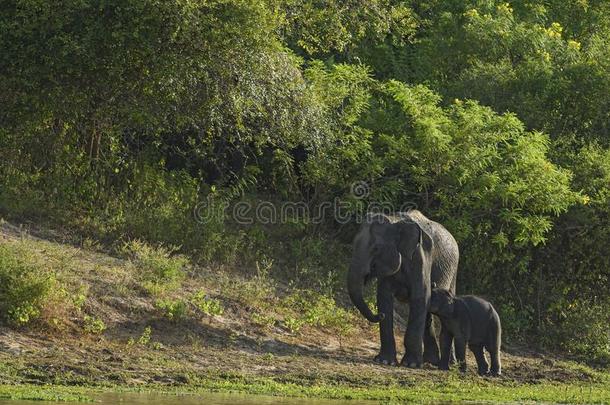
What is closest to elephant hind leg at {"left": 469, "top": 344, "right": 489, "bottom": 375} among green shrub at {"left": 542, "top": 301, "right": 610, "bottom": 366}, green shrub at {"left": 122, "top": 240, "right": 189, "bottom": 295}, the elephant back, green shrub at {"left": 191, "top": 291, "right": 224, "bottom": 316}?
the elephant back

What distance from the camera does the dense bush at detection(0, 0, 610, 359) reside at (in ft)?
63.4

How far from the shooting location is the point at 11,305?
15.6 meters

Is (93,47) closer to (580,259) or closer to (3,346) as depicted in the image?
(3,346)

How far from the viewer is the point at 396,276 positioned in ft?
57.3

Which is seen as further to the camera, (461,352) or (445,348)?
(445,348)

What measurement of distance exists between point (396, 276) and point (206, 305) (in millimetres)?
2467

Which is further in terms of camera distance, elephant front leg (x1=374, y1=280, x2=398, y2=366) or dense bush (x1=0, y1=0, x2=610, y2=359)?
dense bush (x1=0, y1=0, x2=610, y2=359)

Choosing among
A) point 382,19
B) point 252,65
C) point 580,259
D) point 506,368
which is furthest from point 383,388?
point 382,19

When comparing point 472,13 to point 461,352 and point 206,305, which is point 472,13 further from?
point 206,305

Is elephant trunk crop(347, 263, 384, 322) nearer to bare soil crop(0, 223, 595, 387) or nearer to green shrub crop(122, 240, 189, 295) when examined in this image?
bare soil crop(0, 223, 595, 387)

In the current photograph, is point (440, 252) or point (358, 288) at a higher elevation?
point (440, 252)

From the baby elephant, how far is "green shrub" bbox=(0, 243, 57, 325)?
16.0ft

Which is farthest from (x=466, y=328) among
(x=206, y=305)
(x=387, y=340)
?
(x=206, y=305)

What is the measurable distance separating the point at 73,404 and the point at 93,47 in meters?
8.11
